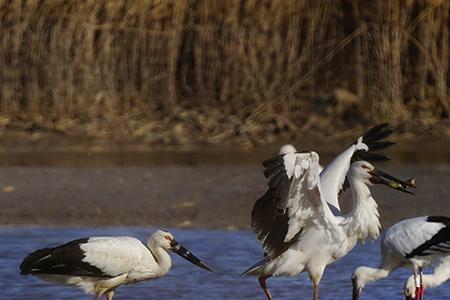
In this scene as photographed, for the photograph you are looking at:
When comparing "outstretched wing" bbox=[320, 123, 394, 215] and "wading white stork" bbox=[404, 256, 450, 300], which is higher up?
"outstretched wing" bbox=[320, 123, 394, 215]

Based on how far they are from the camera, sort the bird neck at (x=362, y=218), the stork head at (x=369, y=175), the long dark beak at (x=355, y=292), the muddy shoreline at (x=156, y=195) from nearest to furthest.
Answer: the bird neck at (x=362, y=218) < the stork head at (x=369, y=175) < the long dark beak at (x=355, y=292) < the muddy shoreline at (x=156, y=195)

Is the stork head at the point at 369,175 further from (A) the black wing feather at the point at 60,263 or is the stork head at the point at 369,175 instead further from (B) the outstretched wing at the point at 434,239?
(A) the black wing feather at the point at 60,263

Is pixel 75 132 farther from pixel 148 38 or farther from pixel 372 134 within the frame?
pixel 372 134

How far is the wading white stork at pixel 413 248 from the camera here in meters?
11.0

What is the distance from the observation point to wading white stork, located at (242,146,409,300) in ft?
35.2

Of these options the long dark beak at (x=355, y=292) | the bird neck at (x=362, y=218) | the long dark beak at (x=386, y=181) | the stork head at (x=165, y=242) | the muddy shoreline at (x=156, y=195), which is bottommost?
the muddy shoreline at (x=156, y=195)

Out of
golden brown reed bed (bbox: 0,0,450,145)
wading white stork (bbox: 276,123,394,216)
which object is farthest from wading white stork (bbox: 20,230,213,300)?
golden brown reed bed (bbox: 0,0,450,145)

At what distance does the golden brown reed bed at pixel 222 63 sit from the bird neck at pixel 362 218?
6.07 metres

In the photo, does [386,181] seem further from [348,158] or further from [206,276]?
[206,276]

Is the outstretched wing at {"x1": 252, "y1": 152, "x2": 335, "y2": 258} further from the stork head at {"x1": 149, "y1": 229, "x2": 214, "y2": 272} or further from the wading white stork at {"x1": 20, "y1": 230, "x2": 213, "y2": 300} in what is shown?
the wading white stork at {"x1": 20, "y1": 230, "x2": 213, "y2": 300}

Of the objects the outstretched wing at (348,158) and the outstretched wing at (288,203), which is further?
the outstretched wing at (348,158)

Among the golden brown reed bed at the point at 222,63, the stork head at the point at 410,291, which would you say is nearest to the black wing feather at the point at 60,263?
the stork head at the point at 410,291

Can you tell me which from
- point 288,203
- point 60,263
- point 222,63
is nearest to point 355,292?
point 288,203

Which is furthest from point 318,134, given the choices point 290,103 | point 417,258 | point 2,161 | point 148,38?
point 417,258
